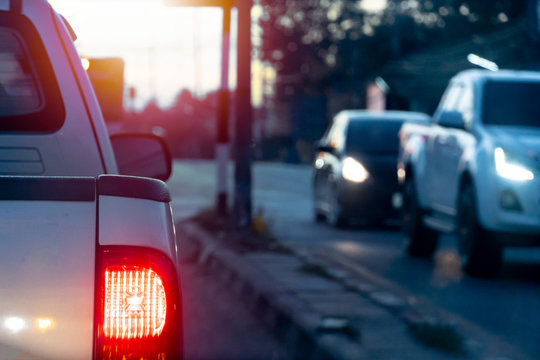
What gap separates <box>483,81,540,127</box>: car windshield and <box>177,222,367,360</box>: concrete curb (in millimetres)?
2648

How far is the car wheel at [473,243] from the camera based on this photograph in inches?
341

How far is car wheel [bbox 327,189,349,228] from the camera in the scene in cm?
1361

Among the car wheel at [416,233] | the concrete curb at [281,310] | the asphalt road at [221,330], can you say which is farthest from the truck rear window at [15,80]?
the car wheel at [416,233]

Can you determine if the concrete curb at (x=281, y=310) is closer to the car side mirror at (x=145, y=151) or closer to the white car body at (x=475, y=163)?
the car side mirror at (x=145, y=151)

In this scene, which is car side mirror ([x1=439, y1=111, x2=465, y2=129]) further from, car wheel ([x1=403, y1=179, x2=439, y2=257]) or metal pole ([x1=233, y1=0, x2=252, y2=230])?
metal pole ([x1=233, y1=0, x2=252, y2=230])

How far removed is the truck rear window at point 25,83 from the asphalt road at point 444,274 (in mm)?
3507

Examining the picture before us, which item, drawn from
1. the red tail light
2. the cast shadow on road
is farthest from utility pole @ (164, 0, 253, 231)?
the red tail light

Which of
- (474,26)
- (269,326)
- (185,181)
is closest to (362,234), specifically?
(269,326)

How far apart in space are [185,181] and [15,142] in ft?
85.4

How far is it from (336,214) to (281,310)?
7126mm

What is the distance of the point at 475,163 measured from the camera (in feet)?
28.8

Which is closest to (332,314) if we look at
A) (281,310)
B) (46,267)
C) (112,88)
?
(281,310)

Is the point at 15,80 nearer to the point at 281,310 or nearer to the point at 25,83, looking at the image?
the point at 25,83

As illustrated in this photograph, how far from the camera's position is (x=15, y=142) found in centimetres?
324
